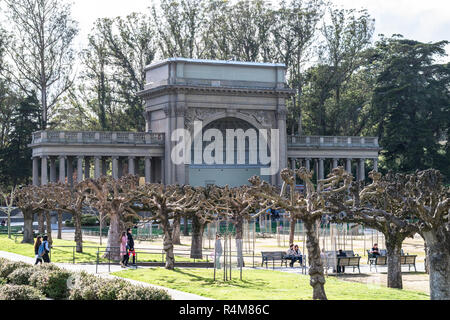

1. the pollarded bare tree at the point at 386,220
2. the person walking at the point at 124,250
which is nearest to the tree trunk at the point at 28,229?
the person walking at the point at 124,250

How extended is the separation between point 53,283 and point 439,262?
13.9 m

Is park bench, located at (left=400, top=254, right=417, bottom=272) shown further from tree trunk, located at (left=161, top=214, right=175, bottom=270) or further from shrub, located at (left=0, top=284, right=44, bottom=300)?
shrub, located at (left=0, top=284, right=44, bottom=300)

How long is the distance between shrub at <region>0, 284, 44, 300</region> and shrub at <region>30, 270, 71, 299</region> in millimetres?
1759

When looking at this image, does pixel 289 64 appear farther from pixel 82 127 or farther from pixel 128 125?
pixel 82 127

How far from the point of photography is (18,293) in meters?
25.7

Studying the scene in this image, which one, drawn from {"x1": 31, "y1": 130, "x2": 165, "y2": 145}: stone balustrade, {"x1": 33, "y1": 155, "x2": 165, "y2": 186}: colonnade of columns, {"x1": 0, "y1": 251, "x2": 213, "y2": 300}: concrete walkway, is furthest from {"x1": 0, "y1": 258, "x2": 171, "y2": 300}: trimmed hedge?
{"x1": 31, "y1": 130, "x2": 165, "y2": 145}: stone balustrade

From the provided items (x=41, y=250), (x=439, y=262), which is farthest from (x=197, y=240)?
(x=439, y=262)

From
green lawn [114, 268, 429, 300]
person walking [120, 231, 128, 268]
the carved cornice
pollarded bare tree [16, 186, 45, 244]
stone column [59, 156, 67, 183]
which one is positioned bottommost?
green lawn [114, 268, 429, 300]

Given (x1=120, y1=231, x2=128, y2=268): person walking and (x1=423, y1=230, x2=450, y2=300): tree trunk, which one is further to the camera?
(x1=120, y1=231, x2=128, y2=268): person walking

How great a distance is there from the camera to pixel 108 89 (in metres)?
104

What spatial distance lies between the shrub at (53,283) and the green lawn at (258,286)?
4.23 meters

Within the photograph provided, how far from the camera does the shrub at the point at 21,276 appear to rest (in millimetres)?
30359

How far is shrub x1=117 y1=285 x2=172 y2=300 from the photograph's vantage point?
2438 cm

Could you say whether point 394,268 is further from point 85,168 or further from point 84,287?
point 85,168
